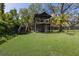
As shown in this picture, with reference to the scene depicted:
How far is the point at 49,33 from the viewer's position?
2.56 m

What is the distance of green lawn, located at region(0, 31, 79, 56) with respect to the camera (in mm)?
2484

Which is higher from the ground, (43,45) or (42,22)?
(42,22)

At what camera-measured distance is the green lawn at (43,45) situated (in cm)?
248

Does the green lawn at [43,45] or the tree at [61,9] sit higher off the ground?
the tree at [61,9]

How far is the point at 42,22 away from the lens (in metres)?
2.58

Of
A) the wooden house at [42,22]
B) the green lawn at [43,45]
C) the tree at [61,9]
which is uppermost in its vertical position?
the tree at [61,9]

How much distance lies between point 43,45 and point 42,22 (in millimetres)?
245

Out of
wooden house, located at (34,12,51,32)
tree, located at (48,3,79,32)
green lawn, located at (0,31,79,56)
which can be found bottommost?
green lawn, located at (0,31,79,56)

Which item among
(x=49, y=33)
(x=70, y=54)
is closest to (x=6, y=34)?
(x=49, y=33)

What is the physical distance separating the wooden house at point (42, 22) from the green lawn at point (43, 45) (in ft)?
0.19

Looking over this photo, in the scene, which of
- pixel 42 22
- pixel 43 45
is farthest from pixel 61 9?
pixel 43 45

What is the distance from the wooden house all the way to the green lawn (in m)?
0.06

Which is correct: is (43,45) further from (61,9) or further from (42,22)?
(61,9)

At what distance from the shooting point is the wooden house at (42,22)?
255 cm
